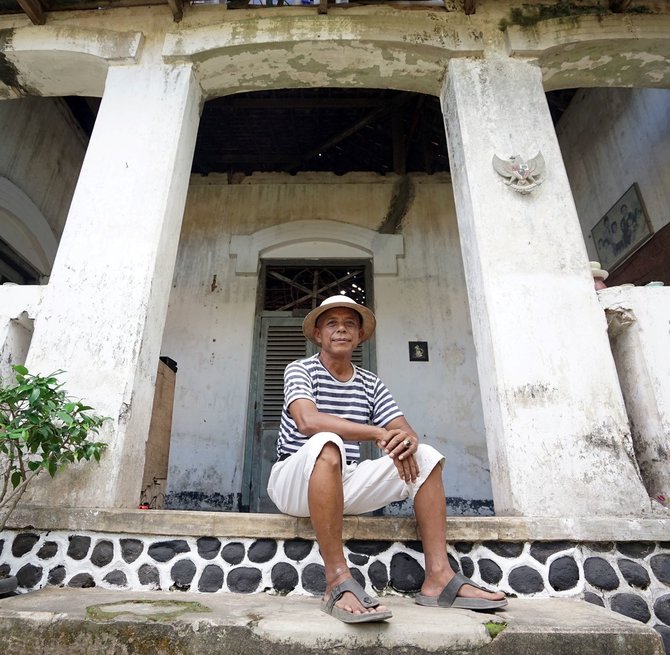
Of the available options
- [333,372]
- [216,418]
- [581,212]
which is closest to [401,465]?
[333,372]

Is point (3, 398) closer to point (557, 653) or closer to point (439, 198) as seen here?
point (557, 653)

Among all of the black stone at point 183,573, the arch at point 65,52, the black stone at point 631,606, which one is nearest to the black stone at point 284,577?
the black stone at point 183,573

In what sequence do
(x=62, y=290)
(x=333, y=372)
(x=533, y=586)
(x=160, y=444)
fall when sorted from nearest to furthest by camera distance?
(x=533, y=586), (x=333, y=372), (x=62, y=290), (x=160, y=444)

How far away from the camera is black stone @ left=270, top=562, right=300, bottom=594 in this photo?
2.31 meters

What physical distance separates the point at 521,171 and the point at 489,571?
246 centimetres

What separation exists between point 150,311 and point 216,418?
2.73 metres

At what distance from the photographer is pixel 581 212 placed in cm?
580

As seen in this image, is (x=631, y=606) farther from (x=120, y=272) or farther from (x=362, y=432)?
(x=120, y=272)

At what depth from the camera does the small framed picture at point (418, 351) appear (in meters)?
5.73

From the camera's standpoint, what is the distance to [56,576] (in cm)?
235

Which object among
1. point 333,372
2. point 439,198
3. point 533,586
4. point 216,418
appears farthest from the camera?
point 439,198

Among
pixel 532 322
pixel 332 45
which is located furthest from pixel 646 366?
pixel 332 45

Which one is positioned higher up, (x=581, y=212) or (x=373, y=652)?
(x=581, y=212)

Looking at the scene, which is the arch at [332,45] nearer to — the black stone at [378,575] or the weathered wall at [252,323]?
the weathered wall at [252,323]
